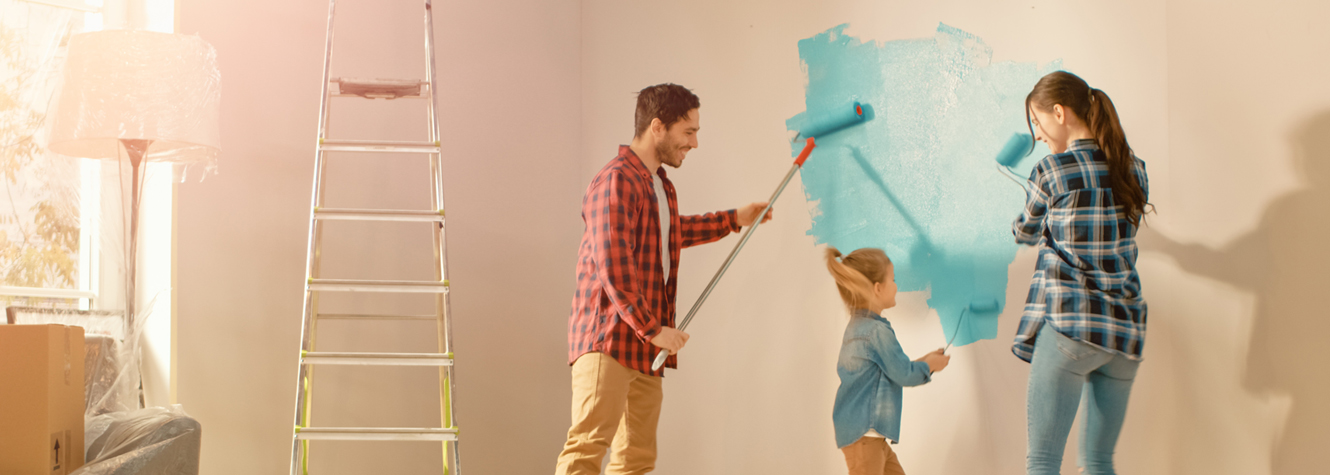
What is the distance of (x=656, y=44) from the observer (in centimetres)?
297

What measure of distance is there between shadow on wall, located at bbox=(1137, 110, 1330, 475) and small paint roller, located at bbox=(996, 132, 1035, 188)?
48cm

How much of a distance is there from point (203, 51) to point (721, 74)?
148cm

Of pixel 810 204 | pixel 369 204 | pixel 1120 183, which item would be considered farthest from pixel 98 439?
pixel 1120 183

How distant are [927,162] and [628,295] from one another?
0.92 m

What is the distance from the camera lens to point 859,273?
2193 mm

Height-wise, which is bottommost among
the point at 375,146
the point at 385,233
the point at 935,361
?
the point at 935,361

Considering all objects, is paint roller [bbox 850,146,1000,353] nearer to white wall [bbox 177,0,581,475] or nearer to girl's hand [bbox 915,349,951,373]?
girl's hand [bbox 915,349,951,373]

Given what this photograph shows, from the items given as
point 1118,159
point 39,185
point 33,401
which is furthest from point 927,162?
point 39,185

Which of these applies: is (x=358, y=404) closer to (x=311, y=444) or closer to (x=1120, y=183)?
(x=311, y=444)

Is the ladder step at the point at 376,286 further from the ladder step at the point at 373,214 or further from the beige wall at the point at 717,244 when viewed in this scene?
the beige wall at the point at 717,244

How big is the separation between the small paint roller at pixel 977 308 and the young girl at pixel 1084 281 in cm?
28

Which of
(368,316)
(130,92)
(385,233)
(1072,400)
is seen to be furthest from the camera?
(385,233)

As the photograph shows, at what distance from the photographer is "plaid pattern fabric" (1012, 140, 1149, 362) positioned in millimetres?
1722

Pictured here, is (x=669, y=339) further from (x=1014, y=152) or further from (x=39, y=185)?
(x=39, y=185)
